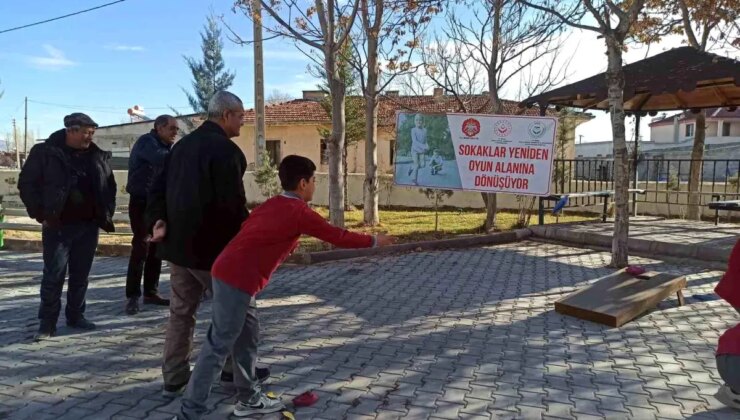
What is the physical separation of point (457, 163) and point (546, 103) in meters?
2.58

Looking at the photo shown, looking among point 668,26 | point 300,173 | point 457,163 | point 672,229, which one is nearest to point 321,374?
point 300,173

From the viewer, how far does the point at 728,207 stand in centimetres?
948

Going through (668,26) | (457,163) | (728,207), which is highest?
(668,26)

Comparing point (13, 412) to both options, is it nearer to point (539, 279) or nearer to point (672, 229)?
point (539, 279)

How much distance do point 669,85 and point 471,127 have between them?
3.13 metres

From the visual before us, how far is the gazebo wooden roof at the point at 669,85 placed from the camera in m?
8.77

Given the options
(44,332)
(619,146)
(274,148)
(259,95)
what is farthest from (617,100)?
(274,148)

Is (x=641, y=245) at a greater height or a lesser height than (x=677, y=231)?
lesser

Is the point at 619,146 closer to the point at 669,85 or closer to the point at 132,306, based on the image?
the point at 669,85

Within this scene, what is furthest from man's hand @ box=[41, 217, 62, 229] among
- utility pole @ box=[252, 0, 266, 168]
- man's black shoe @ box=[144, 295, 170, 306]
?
utility pole @ box=[252, 0, 266, 168]

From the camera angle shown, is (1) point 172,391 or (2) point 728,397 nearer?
(2) point 728,397

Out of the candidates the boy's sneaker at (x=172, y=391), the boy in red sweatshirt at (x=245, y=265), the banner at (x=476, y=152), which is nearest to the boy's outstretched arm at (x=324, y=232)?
the boy in red sweatshirt at (x=245, y=265)

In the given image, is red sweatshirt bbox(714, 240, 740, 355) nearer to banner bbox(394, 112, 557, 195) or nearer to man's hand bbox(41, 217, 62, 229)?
man's hand bbox(41, 217, 62, 229)

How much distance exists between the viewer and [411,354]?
4.49 meters
